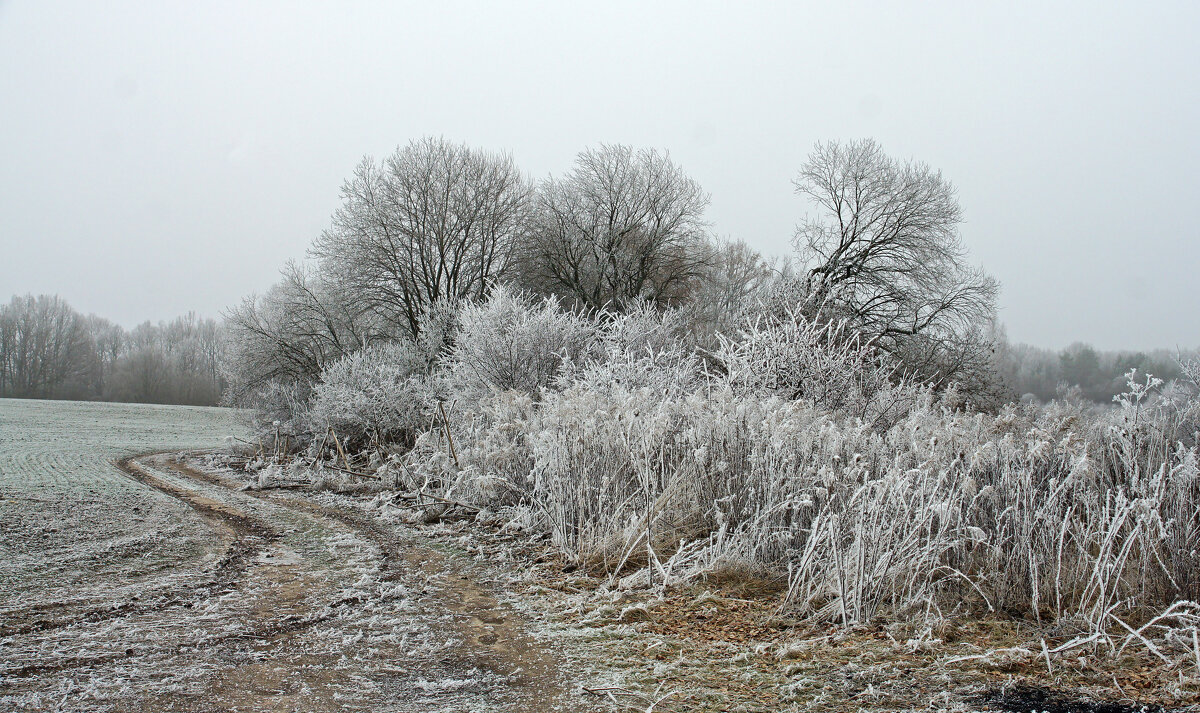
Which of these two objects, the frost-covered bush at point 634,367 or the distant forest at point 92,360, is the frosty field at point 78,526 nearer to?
the frost-covered bush at point 634,367

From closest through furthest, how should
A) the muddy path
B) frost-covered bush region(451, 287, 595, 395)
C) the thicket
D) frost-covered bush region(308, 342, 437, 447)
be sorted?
the muddy path
the thicket
frost-covered bush region(451, 287, 595, 395)
frost-covered bush region(308, 342, 437, 447)

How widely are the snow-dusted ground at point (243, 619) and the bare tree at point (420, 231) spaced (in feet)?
57.6

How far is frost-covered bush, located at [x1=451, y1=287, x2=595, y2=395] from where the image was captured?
16094 mm

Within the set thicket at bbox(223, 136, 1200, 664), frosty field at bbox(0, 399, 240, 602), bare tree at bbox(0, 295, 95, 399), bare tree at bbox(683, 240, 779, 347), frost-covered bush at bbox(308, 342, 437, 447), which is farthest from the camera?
bare tree at bbox(0, 295, 95, 399)

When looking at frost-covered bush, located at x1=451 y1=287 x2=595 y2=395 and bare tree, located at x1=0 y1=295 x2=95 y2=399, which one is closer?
frost-covered bush, located at x1=451 y1=287 x2=595 y2=395

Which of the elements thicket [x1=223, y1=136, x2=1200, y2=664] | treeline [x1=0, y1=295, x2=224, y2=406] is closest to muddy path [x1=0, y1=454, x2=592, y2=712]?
thicket [x1=223, y1=136, x2=1200, y2=664]

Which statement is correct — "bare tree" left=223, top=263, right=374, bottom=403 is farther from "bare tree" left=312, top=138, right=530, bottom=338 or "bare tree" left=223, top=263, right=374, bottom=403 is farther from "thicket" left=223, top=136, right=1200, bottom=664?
"thicket" left=223, top=136, right=1200, bottom=664

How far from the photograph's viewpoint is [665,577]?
5.29m

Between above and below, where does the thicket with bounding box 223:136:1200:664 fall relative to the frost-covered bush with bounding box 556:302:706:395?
below

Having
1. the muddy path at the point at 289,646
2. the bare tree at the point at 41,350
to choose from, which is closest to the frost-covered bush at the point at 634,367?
the muddy path at the point at 289,646

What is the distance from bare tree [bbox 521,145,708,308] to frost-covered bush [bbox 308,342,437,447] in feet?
35.2

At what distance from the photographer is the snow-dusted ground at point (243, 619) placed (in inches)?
136

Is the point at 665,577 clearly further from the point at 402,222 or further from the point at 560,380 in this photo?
the point at 402,222

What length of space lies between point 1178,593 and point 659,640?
11.0 ft
